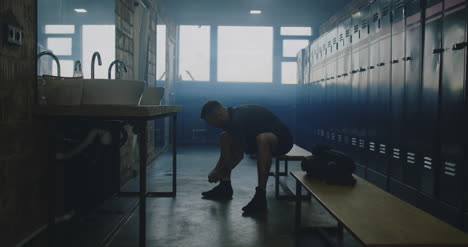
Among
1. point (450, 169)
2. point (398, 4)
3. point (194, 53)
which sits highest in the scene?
point (194, 53)

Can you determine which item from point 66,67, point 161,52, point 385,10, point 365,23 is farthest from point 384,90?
point 161,52

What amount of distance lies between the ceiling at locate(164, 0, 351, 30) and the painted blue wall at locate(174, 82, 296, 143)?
1.18 metres

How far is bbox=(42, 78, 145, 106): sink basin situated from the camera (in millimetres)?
1681

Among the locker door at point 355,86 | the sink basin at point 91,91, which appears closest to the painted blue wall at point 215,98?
the locker door at point 355,86

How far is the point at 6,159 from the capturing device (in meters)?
1.53

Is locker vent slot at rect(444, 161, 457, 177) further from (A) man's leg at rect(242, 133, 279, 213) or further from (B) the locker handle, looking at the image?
(A) man's leg at rect(242, 133, 279, 213)

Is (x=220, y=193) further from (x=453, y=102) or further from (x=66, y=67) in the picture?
(x=453, y=102)

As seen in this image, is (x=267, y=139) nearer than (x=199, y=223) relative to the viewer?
No

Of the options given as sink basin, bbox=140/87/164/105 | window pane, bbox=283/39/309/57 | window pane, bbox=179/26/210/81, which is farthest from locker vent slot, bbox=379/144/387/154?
window pane, bbox=179/26/210/81

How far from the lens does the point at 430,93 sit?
92.9 inches

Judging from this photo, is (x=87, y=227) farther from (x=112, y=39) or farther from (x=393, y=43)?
(x=393, y=43)

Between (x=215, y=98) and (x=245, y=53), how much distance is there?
1.10 meters

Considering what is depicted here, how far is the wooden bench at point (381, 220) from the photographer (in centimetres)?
100

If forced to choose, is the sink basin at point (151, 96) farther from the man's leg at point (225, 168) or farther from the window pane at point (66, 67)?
the man's leg at point (225, 168)
